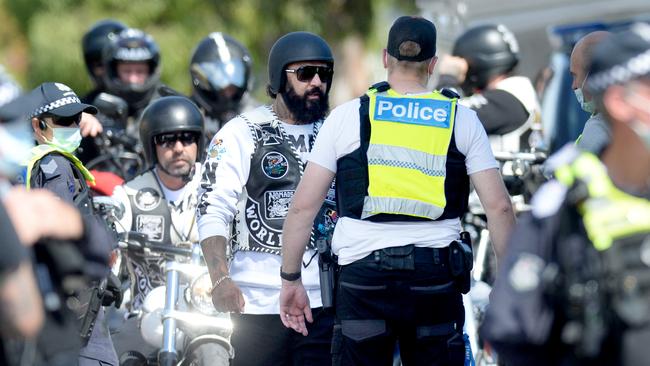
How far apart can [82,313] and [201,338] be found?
3.23 feet

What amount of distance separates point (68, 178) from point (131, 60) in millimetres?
4373

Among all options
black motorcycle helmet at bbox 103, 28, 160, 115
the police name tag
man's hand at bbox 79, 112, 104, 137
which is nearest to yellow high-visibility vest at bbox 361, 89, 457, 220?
the police name tag

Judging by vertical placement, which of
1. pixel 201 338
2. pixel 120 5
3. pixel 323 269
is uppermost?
pixel 120 5

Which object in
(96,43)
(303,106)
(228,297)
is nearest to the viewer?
(228,297)

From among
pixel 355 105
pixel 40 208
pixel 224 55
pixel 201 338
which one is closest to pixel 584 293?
pixel 40 208

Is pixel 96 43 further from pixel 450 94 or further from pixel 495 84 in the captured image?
pixel 450 94

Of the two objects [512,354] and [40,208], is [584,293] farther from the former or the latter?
[40,208]

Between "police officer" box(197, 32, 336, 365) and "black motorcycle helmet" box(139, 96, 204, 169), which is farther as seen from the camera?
"black motorcycle helmet" box(139, 96, 204, 169)

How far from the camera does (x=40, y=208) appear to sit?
4.28 m

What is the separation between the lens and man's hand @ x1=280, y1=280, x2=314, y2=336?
6.00 m

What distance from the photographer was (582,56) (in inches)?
274

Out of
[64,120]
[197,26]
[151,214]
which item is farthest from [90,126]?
[197,26]

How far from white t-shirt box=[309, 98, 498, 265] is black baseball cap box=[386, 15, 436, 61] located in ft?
0.87

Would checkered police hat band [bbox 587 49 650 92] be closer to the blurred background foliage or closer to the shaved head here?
the shaved head
